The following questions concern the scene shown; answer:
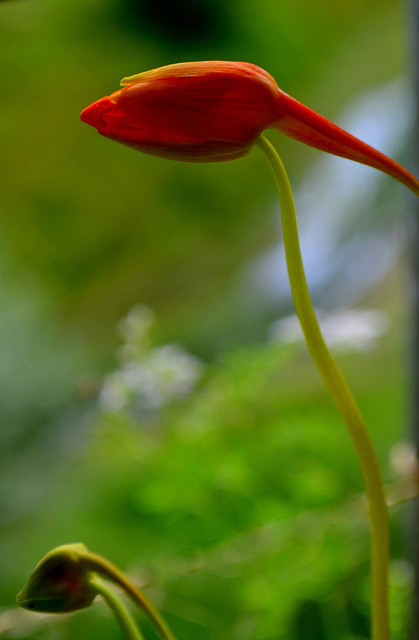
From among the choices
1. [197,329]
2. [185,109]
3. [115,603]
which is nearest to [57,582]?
[115,603]

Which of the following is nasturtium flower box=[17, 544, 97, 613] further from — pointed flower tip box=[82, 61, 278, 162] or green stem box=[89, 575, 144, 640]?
pointed flower tip box=[82, 61, 278, 162]

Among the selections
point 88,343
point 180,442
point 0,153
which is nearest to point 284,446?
point 180,442

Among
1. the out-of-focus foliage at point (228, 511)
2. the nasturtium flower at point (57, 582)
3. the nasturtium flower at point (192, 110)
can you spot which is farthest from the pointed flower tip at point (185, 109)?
the out-of-focus foliage at point (228, 511)

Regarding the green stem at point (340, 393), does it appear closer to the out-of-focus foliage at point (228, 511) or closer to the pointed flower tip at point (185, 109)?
the pointed flower tip at point (185, 109)

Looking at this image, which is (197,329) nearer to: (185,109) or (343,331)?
(343,331)

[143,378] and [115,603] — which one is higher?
[143,378]

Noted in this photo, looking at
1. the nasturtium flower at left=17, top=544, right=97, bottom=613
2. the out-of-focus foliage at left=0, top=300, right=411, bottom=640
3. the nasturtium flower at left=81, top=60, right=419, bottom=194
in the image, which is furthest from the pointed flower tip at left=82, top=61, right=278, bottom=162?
the out-of-focus foliage at left=0, top=300, right=411, bottom=640
